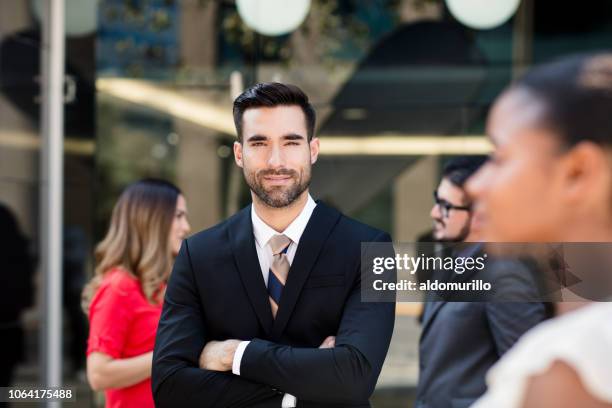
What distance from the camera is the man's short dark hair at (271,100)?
111 inches

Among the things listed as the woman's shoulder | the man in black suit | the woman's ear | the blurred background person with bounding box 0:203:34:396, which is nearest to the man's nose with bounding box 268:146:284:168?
the man in black suit

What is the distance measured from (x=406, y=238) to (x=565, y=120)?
191 inches

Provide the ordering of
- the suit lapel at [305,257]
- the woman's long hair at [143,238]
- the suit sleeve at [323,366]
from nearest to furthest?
the suit sleeve at [323,366]
the suit lapel at [305,257]
the woman's long hair at [143,238]

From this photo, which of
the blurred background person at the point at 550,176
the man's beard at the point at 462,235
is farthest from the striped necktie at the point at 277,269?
the blurred background person at the point at 550,176

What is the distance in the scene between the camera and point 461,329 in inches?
130

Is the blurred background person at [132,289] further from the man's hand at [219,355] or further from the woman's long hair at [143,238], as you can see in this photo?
the man's hand at [219,355]

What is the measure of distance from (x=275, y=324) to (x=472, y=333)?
0.92 meters

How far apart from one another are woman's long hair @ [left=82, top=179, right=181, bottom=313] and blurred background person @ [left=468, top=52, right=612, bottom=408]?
96.9 inches

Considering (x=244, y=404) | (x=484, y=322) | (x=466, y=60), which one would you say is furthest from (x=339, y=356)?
(x=466, y=60)

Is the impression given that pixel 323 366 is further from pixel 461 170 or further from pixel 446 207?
pixel 461 170

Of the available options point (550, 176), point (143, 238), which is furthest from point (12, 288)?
point (550, 176)

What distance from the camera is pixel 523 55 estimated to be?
6.09 metres

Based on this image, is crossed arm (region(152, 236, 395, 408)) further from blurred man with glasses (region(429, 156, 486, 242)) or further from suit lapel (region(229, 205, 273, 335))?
blurred man with glasses (region(429, 156, 486, 242))

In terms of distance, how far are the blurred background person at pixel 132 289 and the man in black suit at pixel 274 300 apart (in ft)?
2.11
